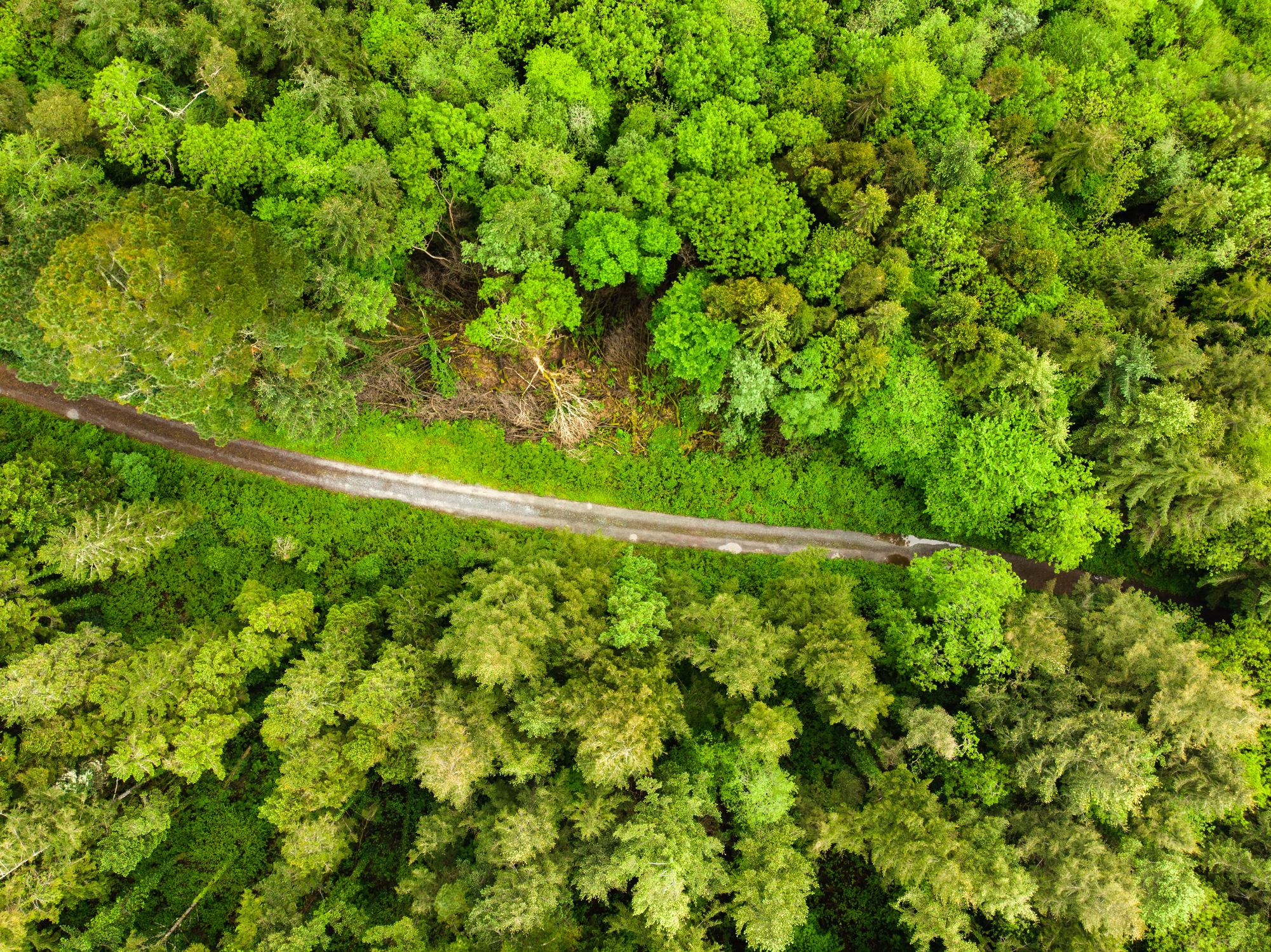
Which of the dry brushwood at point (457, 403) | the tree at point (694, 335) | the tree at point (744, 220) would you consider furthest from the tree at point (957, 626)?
the dry brushwood at point (457, 403)

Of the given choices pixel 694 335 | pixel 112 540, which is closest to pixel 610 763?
pixel 694 335

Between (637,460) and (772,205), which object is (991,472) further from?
(637,460)

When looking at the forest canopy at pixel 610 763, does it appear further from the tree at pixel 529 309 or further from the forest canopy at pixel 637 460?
the tree at pixel 529 309

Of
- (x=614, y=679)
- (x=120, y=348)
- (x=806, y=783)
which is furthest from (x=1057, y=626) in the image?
(x=120, y=348)

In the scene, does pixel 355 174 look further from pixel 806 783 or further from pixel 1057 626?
pixel 1057 626

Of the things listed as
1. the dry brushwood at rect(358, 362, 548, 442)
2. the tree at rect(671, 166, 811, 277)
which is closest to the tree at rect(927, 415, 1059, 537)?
the tree at rect(671, 166, 811, 277)
